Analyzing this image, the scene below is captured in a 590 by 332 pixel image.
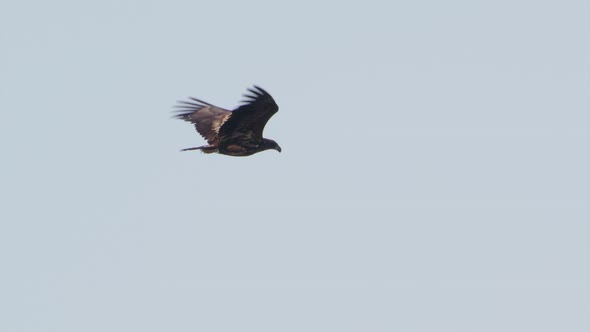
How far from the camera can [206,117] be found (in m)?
31.5

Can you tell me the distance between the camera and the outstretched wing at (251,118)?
2650cm

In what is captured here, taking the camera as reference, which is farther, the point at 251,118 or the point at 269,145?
the point at 269,145

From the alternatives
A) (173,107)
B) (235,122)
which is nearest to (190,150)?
(235,122)

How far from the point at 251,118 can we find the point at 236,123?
604mm

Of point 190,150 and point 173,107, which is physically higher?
point 173,107

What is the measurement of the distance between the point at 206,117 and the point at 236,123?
11.1 feet

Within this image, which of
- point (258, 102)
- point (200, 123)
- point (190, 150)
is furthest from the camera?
point (200, 123)

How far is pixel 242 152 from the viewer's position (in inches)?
1164

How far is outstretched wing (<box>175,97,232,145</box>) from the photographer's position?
30.5 metres

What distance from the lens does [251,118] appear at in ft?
91.0

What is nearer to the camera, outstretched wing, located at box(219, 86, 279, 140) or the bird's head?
outstretched wing, located at box(219, 86, 279, 140)

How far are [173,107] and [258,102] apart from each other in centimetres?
608

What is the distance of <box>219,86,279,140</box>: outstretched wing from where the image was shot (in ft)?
86.9

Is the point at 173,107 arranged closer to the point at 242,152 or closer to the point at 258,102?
the point at 242,152
